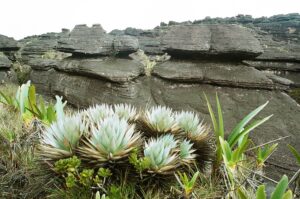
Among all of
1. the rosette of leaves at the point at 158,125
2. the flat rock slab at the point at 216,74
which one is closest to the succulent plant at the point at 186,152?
the rosette of leaves at the point at 158,125

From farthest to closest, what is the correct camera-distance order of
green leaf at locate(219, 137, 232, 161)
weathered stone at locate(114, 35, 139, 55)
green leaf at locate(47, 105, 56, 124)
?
weathered stone at locate(114, 35, 139, 55) → green leaf at locate(47, 105, 56, 124) → green leaf at locate(219, 137, 232, 161)

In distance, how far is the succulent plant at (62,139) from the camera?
1.84m

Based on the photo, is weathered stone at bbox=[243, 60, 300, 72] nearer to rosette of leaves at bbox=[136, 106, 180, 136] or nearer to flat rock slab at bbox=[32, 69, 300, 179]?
flat rock slab at bbox=[32, 69, 300, 179]

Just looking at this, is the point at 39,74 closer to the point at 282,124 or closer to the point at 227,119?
the point at 227,119

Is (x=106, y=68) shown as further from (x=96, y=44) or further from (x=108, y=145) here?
(x=108, y=145)

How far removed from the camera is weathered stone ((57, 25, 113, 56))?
7.94 meters

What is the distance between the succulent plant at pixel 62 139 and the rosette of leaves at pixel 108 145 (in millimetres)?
76

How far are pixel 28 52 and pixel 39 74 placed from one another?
5.77 m

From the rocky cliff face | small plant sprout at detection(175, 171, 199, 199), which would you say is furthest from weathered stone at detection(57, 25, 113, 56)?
small plant sprout at detection(175, 171, 199, 199)

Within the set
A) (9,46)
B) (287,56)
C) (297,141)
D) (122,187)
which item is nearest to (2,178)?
(122,187)

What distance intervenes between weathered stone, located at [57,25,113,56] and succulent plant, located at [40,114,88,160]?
6132 mm

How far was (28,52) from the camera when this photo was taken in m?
15.6

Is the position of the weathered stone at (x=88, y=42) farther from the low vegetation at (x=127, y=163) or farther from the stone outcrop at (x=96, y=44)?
the low vegetation at (x=127, y=163)

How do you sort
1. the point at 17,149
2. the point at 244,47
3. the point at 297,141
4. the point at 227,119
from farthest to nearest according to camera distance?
the point at 244,47
the point at 227,119
the point at 297,141
the point at 17,149
